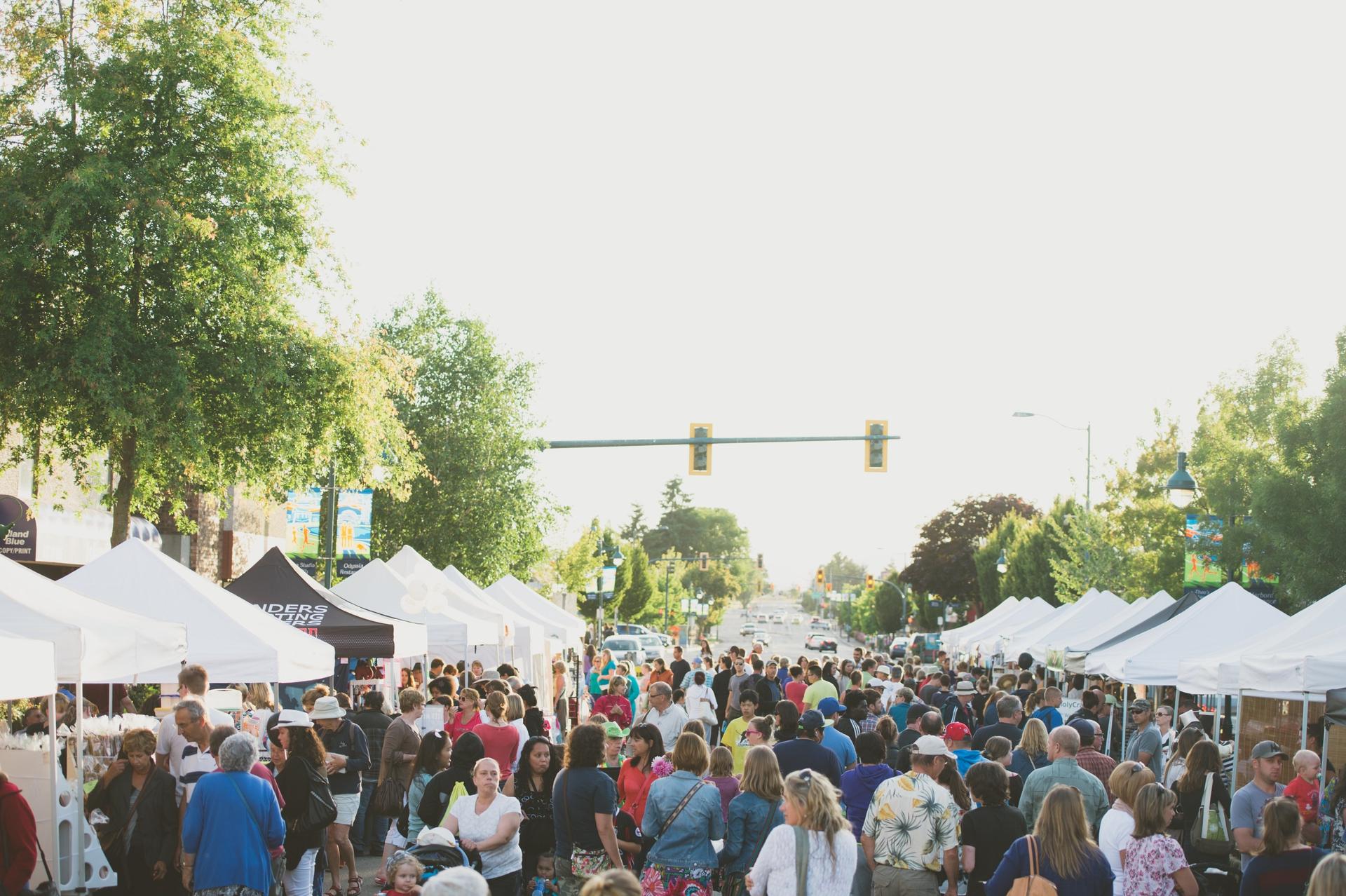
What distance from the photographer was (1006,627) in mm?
35438

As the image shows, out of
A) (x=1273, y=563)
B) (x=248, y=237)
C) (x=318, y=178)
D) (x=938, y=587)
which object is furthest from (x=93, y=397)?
(x=938, y=587)

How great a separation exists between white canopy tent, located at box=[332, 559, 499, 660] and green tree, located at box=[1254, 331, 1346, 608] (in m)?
15.4

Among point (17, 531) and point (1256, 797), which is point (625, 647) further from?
point (1256, 797)

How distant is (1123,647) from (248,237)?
13.1 m

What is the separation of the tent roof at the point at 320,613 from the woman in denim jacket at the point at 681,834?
890 cm

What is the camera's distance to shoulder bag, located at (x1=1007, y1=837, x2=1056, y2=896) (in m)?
6.56

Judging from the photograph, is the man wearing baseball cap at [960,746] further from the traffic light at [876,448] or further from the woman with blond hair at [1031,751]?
the traffic light at [876,448]

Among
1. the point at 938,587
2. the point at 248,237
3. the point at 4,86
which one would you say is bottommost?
the point at 938,587

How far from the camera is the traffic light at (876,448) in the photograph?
931 inches

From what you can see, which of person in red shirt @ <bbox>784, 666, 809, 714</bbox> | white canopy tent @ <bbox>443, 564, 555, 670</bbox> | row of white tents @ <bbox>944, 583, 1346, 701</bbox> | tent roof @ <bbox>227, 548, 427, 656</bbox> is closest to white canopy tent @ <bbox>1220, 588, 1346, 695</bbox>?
row of white tents @ <bbox>944, 583, 1346, 701</bbox>

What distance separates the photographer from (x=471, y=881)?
5.06 metres

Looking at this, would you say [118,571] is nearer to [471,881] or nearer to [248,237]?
[248,237]

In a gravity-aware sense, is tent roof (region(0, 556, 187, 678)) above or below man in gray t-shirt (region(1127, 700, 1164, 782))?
above

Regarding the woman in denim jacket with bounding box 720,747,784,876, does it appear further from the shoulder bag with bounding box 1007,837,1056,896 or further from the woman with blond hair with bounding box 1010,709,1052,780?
the woman with blond hair with bounding box 1010,709,1052,780
